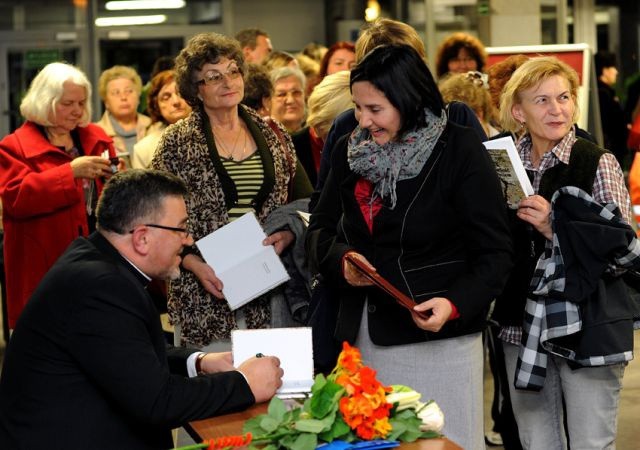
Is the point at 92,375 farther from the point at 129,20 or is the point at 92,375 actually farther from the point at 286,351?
the point at 129,20

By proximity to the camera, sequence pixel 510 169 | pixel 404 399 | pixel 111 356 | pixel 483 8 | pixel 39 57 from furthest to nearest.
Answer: pixel 39 57 → pixel 483 8 → pixel 510 169 → pixel 111 356 → pixel 404 399

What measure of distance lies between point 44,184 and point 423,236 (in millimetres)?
2685

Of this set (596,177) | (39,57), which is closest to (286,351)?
(596,177)

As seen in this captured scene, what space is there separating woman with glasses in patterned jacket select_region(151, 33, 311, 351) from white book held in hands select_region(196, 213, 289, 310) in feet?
0.16

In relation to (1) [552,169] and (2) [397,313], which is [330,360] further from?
(1) [552,169]

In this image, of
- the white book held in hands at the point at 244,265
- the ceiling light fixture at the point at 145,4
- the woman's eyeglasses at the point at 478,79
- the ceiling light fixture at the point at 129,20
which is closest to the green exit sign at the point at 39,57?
the ceiling light fixture at the point at 129,20

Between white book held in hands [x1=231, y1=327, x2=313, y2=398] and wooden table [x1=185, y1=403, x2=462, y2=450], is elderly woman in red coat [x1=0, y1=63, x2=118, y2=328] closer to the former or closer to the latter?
white book held in hands [x1=231, y1=327, x2=313, y2=398]

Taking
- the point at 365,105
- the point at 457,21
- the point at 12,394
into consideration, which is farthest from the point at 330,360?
the point at 457,21

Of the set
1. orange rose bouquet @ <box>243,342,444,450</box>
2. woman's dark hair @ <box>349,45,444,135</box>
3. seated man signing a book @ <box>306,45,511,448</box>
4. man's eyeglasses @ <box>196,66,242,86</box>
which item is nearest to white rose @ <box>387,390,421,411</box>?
orange rose bouquet @ <box>243,342,444,450</box>

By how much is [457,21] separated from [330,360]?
9.72 meters

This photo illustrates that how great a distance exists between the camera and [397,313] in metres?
3.84

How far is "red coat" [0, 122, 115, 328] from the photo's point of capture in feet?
19.4

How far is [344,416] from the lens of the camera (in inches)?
115

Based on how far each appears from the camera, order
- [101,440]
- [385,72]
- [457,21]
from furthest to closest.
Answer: [457,21], [385,72], [101,440]
